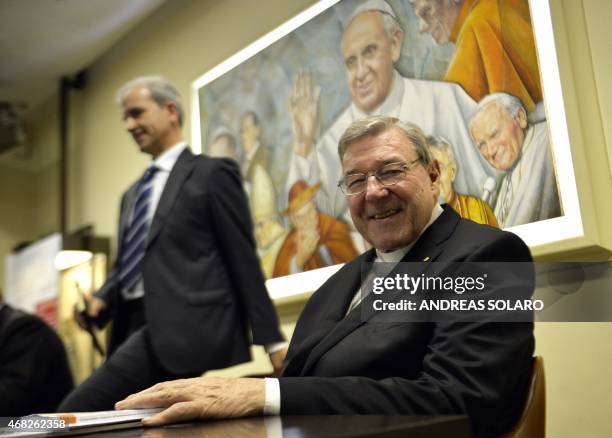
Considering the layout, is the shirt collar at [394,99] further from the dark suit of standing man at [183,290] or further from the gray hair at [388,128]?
the gray hair at [388,128]

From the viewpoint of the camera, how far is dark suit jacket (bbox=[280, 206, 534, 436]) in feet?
3.58

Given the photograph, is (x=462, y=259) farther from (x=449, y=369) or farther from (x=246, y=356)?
(x=246, y=356)

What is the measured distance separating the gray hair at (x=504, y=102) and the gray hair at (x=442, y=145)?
0.13 metres

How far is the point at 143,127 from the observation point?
261 centimetres

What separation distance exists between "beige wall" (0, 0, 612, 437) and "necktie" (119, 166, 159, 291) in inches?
24.1

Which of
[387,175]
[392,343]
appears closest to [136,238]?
[387,175]

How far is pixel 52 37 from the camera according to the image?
423cm

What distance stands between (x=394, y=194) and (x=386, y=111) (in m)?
0.95

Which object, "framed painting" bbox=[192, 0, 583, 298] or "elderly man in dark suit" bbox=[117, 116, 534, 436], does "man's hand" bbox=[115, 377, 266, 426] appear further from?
"framed painting" bbox=[192, 0, 583, 298]

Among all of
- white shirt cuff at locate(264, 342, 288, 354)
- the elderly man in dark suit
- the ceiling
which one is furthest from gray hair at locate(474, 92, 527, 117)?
the ceiling

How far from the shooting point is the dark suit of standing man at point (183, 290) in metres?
2.12

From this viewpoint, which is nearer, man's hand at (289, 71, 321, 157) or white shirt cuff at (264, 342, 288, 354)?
white shirt cuff at (264, 342, 288, 354)

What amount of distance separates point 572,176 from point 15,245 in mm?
4973

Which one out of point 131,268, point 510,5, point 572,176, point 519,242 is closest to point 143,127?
Answer: point 131,268
